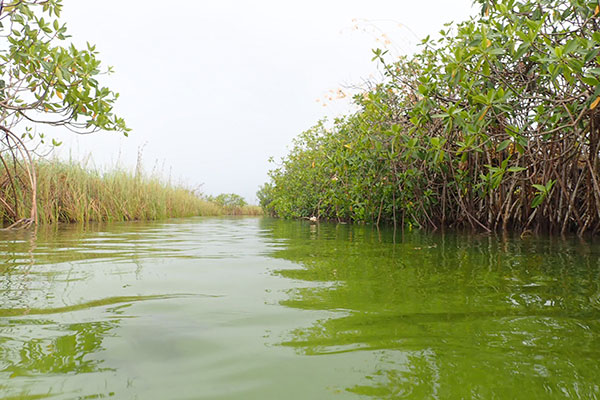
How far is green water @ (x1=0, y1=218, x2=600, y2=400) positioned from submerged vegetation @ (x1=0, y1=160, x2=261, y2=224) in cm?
487

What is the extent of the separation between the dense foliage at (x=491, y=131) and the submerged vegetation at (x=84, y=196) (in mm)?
5331

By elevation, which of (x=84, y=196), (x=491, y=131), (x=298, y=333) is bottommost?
(x=298, y=333)

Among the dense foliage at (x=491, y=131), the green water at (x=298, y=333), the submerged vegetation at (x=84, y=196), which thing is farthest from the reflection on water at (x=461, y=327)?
the submerged vegetation at (x=84, y=196)

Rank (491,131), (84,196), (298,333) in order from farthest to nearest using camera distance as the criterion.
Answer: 1. (84,196)
2. (491,131)
3. (298,333)

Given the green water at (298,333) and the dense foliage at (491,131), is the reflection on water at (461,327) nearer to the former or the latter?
the green water at (298,333)

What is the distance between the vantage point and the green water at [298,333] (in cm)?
78

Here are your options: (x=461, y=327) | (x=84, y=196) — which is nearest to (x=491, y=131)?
(x=461, y=327)

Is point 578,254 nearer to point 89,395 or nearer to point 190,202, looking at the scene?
point 89,395

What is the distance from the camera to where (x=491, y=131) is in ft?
15.2

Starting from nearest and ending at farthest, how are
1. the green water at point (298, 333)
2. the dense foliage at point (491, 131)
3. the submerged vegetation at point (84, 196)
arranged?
the green water at point (298, 333)
the dense foliage at point (491, 131)
the submerged vegetation at point (84, 196)

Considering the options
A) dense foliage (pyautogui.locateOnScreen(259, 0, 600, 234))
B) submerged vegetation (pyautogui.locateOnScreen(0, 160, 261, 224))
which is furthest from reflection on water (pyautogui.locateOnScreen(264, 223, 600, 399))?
submerged vegetation (pyautogui.locateOnScreen(0, 160, 261, 224))

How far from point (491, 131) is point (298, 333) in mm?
4484

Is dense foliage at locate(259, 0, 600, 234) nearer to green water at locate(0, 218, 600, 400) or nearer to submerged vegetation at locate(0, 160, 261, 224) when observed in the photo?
green water at locate(0, 218, 600, 400)

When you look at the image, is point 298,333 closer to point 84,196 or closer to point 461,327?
point 461,327
